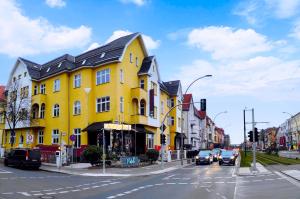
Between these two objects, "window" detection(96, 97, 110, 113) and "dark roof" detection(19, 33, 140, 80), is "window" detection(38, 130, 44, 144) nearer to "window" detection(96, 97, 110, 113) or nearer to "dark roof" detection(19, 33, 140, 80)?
"dark roof" detection(19, 33, 140, 80)

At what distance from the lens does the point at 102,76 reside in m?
43.7

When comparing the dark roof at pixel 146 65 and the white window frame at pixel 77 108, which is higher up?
the dark roof at pixel 146 65

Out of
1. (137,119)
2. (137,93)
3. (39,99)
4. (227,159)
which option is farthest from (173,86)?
(227,159)

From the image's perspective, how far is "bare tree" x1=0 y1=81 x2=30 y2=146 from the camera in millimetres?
45406

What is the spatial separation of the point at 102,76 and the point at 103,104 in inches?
128

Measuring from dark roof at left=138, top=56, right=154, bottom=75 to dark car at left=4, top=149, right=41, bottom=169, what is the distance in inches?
767

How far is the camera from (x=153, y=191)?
672 inches

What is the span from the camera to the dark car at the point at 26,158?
31062 millimetres

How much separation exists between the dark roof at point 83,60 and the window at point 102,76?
1.08 m

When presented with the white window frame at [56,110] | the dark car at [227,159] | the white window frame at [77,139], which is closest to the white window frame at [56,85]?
the white window frame at [56,110]

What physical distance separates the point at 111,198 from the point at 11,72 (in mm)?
45155

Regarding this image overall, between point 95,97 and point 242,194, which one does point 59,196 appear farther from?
point 95,97

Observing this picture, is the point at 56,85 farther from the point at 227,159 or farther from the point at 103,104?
the point at 227,159

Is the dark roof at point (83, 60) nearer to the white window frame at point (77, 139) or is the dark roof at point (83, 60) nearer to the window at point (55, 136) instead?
the window at point (55, 136)
